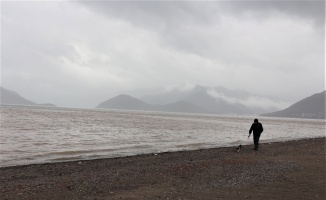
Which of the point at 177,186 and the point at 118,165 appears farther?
the point at 118,165

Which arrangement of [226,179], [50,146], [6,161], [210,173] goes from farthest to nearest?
[50,146] → [6,161] → [210,173] → [226,179]

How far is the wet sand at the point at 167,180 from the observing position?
11.6 metres

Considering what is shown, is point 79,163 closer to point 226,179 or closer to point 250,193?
point 226,179

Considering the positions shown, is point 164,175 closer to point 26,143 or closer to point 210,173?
point 210,173

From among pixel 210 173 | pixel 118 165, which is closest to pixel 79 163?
pixel 118 165

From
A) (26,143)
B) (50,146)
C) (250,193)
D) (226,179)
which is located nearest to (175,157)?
(226,179)

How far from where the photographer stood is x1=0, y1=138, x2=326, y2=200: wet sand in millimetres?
11562

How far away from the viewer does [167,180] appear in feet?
45.9

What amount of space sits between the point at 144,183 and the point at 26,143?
19.5 meters

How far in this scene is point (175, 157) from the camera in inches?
867

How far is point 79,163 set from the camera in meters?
19.1

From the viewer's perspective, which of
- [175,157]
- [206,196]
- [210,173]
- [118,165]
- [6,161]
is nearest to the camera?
[206,196]

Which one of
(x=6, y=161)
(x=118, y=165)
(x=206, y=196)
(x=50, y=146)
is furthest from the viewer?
(x=50, y=146)

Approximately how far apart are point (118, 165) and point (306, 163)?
11124mm
